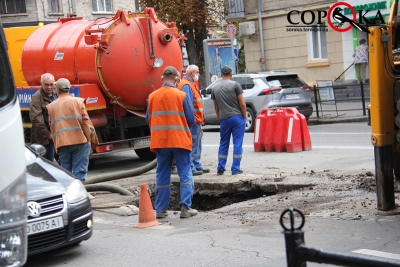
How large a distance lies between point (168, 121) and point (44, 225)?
2484mm

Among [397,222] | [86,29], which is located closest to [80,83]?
[86,29]

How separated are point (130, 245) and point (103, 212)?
223cm

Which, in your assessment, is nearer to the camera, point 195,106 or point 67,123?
point 67,123

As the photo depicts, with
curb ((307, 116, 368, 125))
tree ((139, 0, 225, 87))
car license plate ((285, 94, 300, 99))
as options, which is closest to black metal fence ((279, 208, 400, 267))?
car license plate ((285, 94, 300, 99))

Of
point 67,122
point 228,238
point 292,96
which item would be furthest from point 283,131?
point 228,238

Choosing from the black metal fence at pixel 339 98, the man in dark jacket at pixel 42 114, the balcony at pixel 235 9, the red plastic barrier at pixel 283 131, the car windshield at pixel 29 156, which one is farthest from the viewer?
the balcony at pixel 235 9

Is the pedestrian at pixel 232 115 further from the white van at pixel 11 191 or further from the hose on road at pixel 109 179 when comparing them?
the white van at pixel 11 191

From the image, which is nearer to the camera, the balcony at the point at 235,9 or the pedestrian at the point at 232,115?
the pedestrian at the point at 232,115

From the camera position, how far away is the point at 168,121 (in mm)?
8641

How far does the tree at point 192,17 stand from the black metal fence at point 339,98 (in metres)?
7.62

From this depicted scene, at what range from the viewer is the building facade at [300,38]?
1069 inches

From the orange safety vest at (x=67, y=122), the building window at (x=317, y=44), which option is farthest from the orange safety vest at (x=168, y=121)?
the building window at (x=317, y=44)

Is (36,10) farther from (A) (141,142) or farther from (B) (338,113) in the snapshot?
(A) (141,142)

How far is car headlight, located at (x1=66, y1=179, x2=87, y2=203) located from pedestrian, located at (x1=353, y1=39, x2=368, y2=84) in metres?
20.4
